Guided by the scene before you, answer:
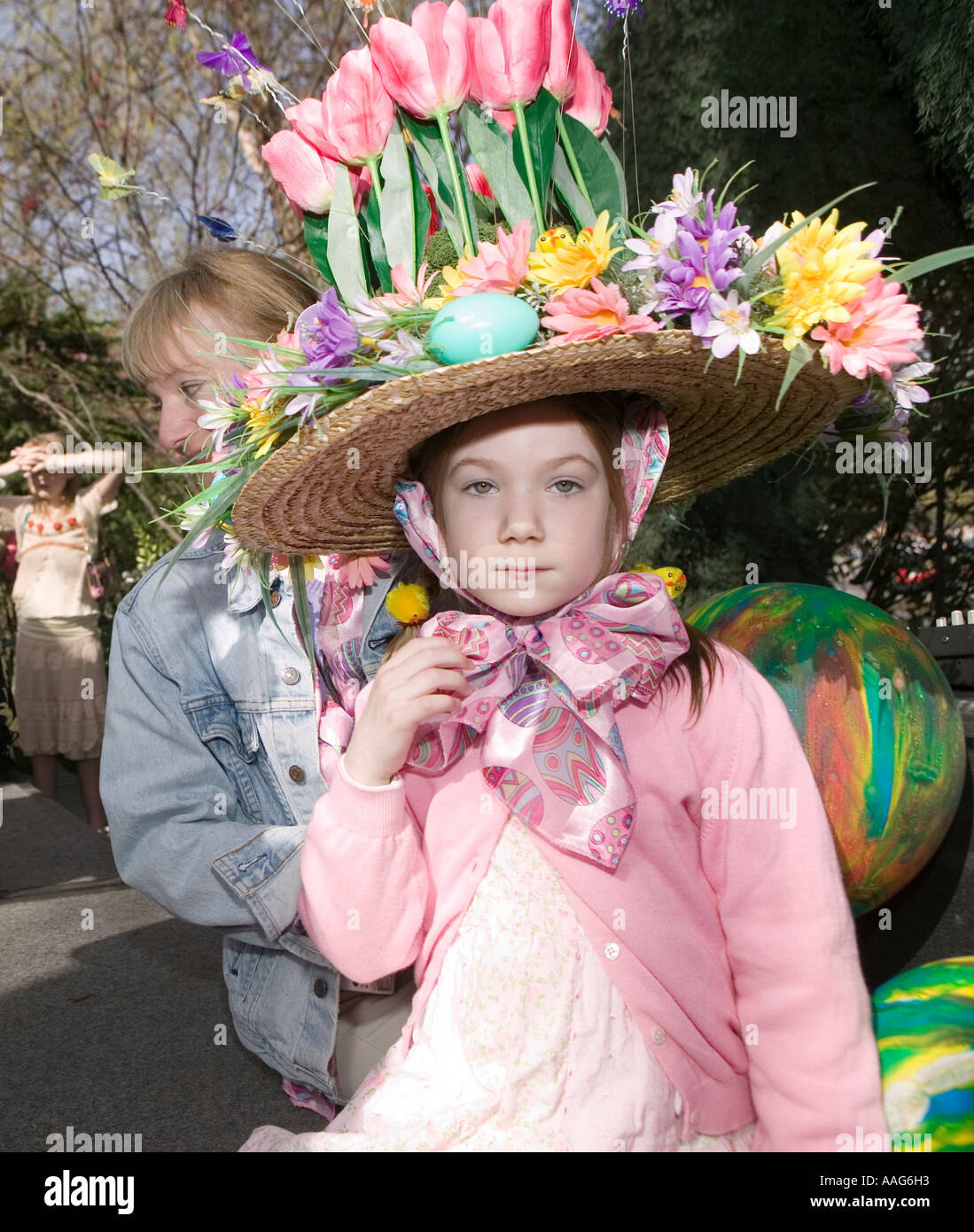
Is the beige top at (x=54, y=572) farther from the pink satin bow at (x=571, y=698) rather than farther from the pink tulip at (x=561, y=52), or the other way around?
the pink tulip at (x=561, y=52)

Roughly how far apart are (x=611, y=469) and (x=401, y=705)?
1.75ft

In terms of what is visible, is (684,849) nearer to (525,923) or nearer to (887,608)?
(525,923)

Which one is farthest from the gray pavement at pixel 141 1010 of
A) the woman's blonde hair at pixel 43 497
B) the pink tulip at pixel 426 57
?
the woman's blonde hair at pixel 43 497

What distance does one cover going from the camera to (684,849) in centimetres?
177

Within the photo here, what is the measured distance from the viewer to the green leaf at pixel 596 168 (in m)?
1.84

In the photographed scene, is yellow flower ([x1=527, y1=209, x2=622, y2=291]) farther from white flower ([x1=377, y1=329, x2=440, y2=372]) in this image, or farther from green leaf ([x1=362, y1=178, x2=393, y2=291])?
green leaf ([x1=362, y1=178, x2=393, y2=291])

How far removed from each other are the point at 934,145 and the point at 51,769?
5708mm

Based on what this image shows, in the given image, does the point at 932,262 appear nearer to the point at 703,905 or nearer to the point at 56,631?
the point at 703,905

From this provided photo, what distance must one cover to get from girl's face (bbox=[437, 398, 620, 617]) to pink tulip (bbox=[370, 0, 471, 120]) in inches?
20.8

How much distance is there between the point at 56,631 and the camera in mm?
6371

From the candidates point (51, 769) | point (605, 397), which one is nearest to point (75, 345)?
point (51, 769)
